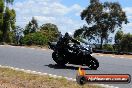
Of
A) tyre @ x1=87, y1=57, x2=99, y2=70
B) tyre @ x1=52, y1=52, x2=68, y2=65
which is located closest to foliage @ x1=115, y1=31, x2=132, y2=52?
tyre @ x1=52, y1=52, x2=68, y2=65

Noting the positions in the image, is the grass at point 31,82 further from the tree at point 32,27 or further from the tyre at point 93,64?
the tree at point 32,27

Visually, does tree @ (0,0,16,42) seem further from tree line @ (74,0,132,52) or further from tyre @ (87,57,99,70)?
tyre @ (87,57,99,70)

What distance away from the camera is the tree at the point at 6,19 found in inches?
2170

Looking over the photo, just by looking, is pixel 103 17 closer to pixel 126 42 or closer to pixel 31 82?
pixel 126 42

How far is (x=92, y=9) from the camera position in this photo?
149 ft

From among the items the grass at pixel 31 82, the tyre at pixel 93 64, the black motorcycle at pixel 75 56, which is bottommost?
the grass at pixel 31 82

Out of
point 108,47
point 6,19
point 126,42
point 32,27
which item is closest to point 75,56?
point 108,47

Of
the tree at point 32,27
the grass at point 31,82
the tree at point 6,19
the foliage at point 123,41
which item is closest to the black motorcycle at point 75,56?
the grass at point 31,82

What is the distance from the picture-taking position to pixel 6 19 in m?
56.2

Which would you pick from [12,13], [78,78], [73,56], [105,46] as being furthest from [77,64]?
[12,13]

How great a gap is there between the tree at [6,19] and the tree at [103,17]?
13.8m

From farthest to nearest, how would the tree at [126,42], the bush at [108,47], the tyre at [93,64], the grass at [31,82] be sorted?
the tree at [126,42] < the bush at [108,47] < the tyre at [93,64] < the grass at [31,82]

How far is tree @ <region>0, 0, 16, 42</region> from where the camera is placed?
5513 cm

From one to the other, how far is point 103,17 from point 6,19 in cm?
1671
